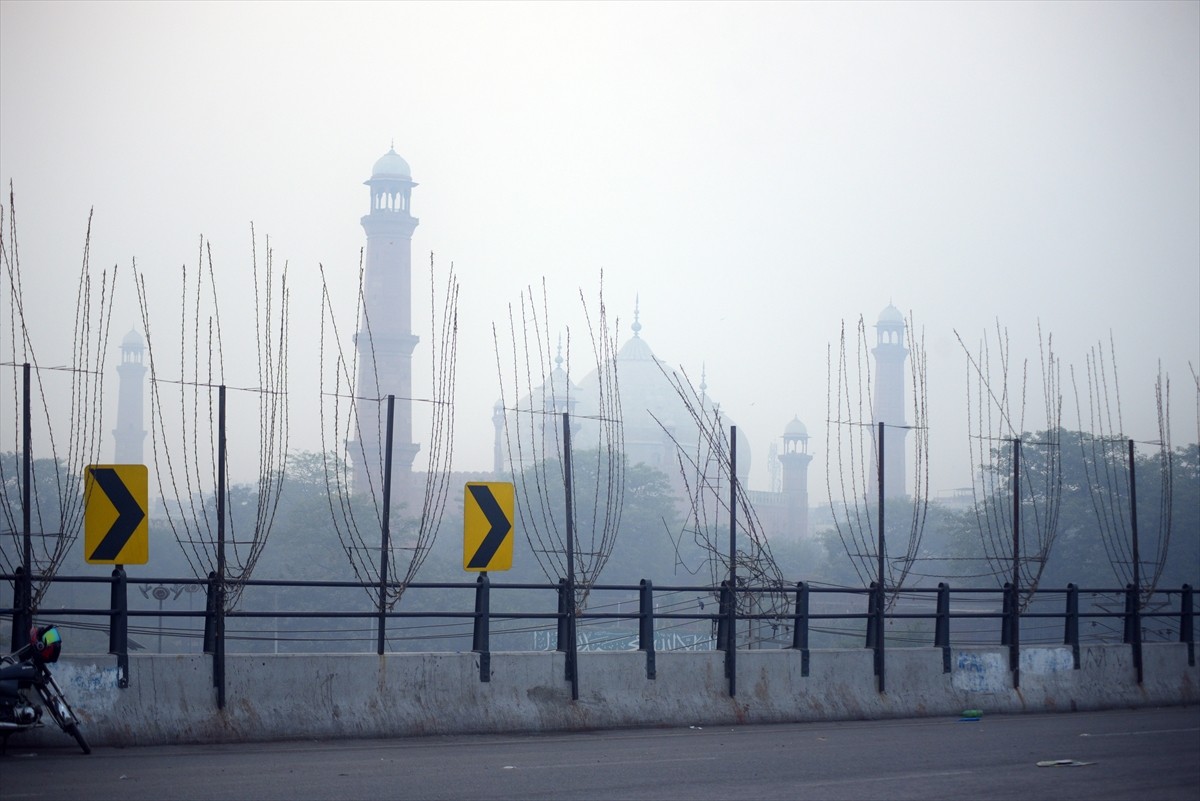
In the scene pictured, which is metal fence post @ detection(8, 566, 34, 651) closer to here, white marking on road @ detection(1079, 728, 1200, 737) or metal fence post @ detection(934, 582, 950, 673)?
metal fence post @ detection(934, 582, 950, 673)

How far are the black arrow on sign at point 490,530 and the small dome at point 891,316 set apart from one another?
443 ft

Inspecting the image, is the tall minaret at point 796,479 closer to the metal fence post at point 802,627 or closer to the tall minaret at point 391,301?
the tall minaret at point 391,301

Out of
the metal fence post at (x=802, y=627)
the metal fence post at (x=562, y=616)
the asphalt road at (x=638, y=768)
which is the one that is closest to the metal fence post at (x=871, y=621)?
the metal fence post at (x=802, y=627)

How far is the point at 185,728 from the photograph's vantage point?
11.8 m

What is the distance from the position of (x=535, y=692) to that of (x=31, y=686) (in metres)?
4.95

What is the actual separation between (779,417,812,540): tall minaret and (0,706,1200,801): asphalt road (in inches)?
4372

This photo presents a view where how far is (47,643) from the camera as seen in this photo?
10625 mm

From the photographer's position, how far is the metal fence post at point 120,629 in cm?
1155

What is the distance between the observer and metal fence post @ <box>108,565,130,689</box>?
455 inches

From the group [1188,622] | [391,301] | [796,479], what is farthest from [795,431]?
[1188,622]

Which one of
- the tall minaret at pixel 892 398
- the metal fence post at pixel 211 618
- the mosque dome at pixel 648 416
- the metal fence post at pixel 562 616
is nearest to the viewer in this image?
the metal fence post at pixel 211 618

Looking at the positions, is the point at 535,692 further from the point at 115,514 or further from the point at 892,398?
the point at 892,398

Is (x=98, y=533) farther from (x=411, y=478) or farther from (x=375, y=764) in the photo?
(x=411, y=478)

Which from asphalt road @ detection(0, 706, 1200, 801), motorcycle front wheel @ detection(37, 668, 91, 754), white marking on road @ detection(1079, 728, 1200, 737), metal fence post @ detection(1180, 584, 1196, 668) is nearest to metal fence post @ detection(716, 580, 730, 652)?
asphalt road @ detection(0, 706, 1200, 801)
